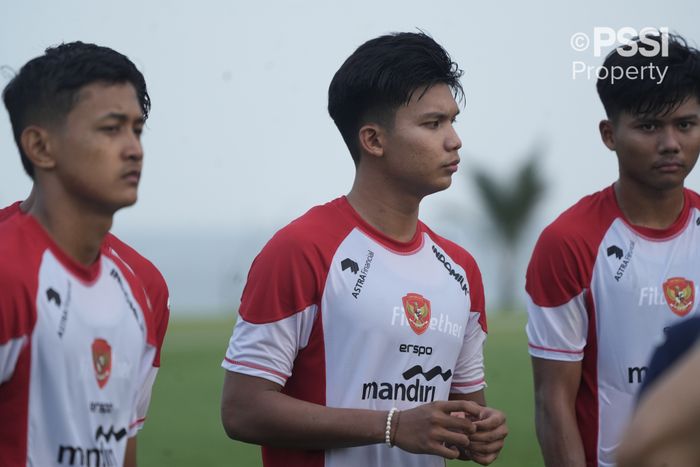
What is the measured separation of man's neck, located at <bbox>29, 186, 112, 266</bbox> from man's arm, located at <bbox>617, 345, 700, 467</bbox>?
2164mm

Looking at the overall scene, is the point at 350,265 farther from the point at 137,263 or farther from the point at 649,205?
the point at 649,205

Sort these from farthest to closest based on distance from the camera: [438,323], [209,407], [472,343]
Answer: [209,407] < [472,343] < [438,323]

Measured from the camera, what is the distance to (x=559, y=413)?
15.6 feet

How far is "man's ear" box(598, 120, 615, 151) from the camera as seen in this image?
5.07m

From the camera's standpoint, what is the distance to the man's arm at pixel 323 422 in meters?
3.91

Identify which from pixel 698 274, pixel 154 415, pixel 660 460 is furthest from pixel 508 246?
pixel 660 460

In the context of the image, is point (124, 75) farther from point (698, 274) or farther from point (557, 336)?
point (698, 274)

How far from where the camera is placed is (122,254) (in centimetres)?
398

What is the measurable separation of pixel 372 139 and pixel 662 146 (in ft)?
4.21

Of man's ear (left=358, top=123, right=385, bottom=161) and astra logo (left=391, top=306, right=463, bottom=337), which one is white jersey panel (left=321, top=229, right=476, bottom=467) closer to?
astra logo (left=391, top=306, right=463, bottom=337)

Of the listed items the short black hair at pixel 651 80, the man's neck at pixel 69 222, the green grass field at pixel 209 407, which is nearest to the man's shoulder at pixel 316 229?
the man's neck at pixel 69 222

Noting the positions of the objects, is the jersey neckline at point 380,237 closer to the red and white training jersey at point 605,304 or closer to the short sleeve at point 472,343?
the short sleeve at point 472,343

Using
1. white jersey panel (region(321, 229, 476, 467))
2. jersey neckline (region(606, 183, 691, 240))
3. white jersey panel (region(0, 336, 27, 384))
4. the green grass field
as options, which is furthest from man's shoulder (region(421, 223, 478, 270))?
the green grass field

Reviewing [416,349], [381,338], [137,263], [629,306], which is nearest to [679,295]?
[629,306]
